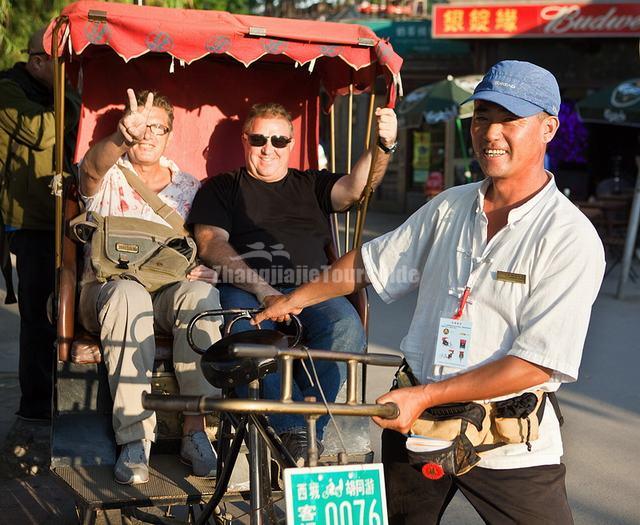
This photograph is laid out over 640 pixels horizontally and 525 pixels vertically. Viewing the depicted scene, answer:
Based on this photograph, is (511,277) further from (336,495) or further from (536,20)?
(536,20)

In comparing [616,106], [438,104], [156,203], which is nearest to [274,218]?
[156,203]

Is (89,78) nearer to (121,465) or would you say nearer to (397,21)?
(121,465)

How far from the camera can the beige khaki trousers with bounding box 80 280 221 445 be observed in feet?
13.2

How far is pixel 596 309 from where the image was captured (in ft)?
33.6

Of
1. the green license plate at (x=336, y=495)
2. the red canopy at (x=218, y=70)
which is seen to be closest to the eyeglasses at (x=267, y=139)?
the red canopy at (x=218, y=70)

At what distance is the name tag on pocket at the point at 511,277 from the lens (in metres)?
2.68

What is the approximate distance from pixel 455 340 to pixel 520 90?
76 centimetres

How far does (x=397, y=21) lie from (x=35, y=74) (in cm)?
1470

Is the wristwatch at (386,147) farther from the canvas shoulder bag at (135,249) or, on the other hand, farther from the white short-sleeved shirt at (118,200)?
the white short-sleeved shirt at (118,200)

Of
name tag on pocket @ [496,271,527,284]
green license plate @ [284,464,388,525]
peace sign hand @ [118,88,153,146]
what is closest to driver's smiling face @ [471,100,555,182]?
name tag on pocket @ [496,271,527,284]

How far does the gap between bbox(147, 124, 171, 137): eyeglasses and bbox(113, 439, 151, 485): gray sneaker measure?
1651 millimetres

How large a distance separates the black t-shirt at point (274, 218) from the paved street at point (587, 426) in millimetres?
1536

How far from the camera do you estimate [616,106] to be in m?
12.7

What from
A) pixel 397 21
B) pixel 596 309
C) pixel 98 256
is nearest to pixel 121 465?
pixel 98 256
